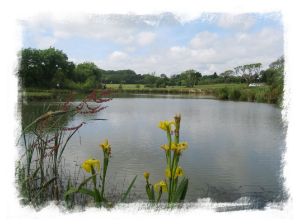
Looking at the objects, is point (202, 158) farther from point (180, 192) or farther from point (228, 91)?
point (228, 91)

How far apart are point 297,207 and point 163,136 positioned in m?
8.12

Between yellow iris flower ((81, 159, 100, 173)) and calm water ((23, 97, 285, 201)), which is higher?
yellow iris flower ((81, 159, 100, 173))

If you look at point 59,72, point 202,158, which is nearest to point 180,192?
point 59,72

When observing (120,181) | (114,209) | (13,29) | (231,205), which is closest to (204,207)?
(231,205)

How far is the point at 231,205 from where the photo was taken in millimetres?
1979

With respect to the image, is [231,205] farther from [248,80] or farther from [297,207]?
[248,80]

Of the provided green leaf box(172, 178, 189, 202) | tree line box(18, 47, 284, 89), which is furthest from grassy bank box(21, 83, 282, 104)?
green leaf box(172, 178, 189, 202)

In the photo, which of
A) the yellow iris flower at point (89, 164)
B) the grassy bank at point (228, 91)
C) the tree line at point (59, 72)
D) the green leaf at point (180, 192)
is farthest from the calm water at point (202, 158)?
the grassy bank at point (228, 91)

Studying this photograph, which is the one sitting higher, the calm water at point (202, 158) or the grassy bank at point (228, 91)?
the grassy bank at point (228, 91)

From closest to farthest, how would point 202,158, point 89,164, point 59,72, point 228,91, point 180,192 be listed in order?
point 89,164 → point 180,192 → point 59,72 → point 202,158 → point 228,91

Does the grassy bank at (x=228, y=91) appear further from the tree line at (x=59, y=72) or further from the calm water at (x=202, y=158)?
the tree line at (x=59, y=72)

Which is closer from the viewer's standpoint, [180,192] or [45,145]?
[180,192]

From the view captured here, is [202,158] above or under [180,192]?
under

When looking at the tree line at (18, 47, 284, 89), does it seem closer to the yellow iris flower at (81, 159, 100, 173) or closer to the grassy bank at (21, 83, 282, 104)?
the yellow iris flower at (81, 159, 100, 173)
